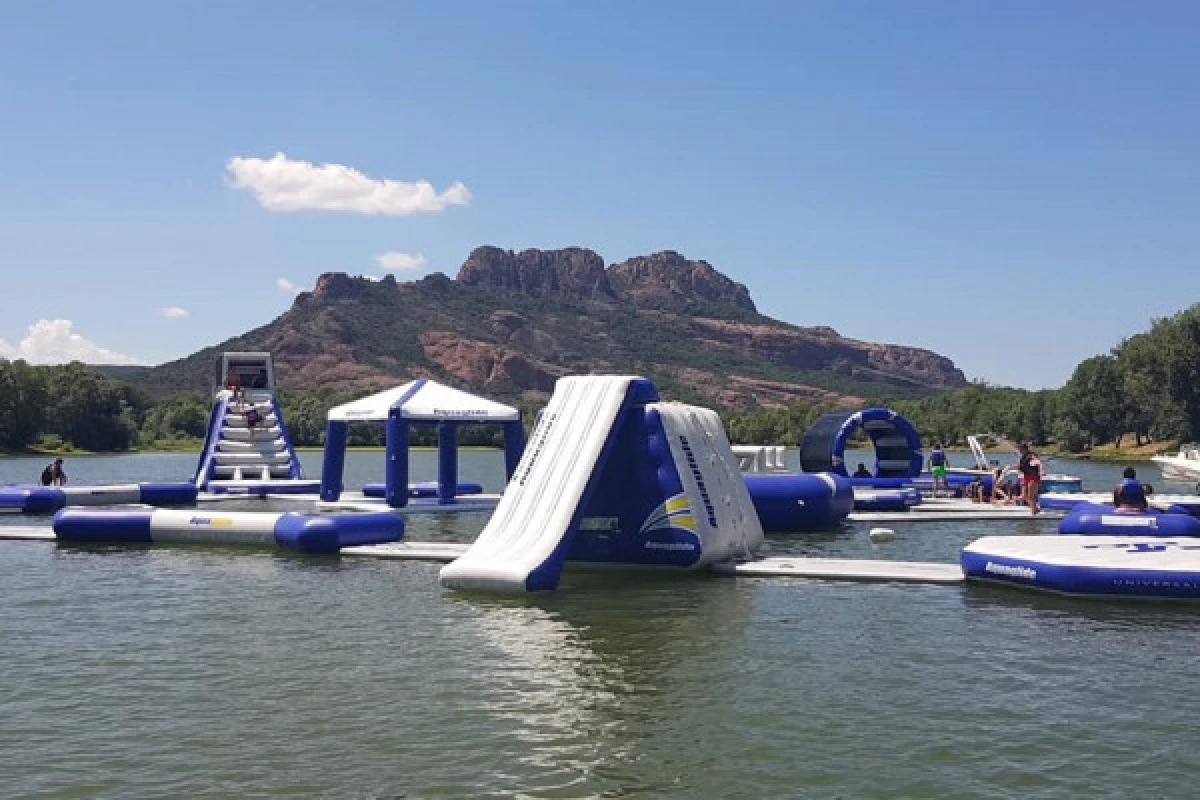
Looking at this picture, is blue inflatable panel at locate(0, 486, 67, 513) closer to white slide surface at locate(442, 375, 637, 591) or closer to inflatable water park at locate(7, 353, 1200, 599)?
inflatable water park at locate(7, 353, 1200, 599)

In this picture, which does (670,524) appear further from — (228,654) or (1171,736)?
(1171,736)

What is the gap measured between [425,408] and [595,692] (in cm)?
2271

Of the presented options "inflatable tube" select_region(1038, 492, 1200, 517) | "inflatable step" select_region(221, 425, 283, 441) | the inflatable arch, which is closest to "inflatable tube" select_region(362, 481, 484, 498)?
"inflatable step" select_region(221, 425, 283, 441)

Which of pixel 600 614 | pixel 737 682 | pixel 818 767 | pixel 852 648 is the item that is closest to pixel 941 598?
pixel 852 648

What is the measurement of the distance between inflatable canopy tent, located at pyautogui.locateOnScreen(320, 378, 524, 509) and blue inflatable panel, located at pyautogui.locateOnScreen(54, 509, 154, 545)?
7.89 m

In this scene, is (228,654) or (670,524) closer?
(228,654)

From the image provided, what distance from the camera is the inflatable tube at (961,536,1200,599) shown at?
58.5ft

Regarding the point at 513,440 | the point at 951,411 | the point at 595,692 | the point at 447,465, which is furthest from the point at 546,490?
the point at 951,411

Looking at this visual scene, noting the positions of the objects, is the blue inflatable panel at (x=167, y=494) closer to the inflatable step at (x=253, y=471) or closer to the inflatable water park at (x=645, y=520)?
the inflatable step at (x=253, y=471)

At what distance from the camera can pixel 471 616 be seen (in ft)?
55.5

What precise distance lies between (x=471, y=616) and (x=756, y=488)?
44.9 ft

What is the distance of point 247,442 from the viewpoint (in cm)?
4716

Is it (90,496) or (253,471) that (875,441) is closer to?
(253,471)

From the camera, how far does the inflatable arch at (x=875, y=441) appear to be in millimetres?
38469
